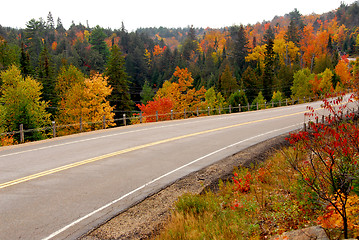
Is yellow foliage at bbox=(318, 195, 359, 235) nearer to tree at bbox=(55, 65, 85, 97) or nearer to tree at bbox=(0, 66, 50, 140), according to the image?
tree at bbox=(0, 66, 50, 140)

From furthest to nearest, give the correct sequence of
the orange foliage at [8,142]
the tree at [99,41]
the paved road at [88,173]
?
the tree at [99,41] → the orange foliage at [8,142] → the paved road at [88,173]

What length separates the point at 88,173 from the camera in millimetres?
9422

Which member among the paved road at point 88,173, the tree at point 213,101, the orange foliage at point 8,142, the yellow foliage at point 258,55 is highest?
the yellow foliage at point 258,55

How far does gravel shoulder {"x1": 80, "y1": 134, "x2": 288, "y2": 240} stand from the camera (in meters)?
5.89

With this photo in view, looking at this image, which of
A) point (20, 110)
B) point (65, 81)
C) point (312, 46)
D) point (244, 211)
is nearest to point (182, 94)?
point (65, 81)

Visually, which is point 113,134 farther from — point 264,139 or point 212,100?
point 212,100

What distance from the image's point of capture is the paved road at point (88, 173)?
6.30 metres

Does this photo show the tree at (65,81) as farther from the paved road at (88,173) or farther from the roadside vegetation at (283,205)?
the roadside vegetation at (283,205)

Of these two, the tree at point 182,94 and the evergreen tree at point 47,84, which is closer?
the evergreen tree at point 47,84

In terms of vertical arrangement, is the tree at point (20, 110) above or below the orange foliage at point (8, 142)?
above

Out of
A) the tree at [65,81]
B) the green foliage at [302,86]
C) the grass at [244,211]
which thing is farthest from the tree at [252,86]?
the grass at [244,211]

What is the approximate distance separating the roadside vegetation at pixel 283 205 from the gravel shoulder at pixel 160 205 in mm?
381

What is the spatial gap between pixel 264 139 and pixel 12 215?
12.1 m

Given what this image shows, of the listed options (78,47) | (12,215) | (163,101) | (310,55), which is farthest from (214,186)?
(78,47)
